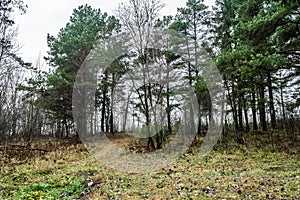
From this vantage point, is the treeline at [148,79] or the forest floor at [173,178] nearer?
the forest floor at [173,178]

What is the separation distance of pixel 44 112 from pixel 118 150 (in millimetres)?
7452

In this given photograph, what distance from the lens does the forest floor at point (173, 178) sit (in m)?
5.16

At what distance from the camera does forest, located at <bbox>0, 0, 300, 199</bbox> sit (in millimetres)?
6414

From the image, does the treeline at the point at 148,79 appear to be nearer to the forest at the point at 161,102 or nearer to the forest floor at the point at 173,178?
the forest at the point at 161,102

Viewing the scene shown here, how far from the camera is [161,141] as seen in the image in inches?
495

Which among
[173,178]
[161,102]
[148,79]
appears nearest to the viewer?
[173,178]

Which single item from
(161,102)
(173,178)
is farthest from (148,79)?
(173,178)

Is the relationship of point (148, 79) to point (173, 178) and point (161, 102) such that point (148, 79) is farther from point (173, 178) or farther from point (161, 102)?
point (173, 178)

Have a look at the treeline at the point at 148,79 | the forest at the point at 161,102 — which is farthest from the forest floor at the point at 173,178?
the treeline at the point at 148,79

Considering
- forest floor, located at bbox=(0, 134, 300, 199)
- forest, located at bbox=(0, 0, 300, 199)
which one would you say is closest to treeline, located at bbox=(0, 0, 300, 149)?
forest, located at bbox=(0, 0, 300, 199)

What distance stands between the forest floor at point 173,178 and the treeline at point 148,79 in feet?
8.97

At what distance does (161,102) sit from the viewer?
44.8 feet

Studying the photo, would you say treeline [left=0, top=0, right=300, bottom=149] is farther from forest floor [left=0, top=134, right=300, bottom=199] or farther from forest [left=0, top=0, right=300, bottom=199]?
forest floor [left=0, top=134, right=300, bottom=199]

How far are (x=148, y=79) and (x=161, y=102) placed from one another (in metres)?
1.97
